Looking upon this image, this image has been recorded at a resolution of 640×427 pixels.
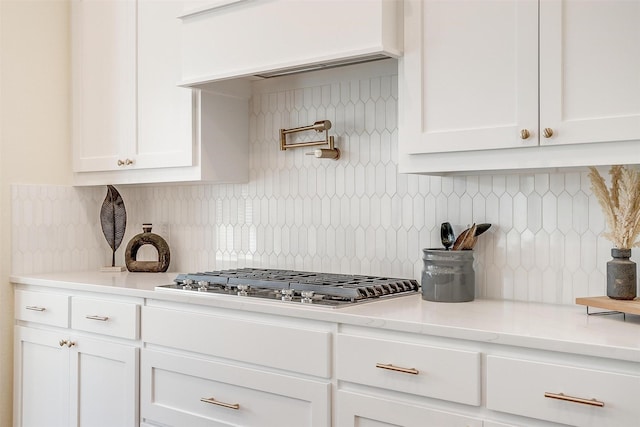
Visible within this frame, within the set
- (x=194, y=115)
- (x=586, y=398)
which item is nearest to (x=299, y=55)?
(x=194, y=115)

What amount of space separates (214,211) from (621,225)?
6.26 ft

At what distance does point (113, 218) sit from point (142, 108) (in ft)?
2.40

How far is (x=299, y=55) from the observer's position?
90.0 inches

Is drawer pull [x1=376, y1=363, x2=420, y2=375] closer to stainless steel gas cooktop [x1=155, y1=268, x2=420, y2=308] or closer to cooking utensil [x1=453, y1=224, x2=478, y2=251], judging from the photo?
stainless steel gas cooktop [x1=155, y1=268, x2=420, y2=308]

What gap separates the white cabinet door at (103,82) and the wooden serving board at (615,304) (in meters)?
2.09

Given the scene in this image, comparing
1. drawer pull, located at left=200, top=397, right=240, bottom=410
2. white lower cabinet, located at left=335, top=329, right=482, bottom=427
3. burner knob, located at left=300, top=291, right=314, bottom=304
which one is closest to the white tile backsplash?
burner knob, located at left=300, top=291, right=314, bottom=304

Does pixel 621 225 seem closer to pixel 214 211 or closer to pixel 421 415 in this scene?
pixel 421 415

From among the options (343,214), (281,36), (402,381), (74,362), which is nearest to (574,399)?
(402,381)

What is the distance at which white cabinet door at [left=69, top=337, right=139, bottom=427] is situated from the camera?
2.53 meters

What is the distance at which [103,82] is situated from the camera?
123 inches

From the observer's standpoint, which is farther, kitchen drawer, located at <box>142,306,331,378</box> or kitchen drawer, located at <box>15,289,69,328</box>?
kitchen drawer, located at <box>15,289,69,328</box>

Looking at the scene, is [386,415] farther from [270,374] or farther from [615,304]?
[615,304]

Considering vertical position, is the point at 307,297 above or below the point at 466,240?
below

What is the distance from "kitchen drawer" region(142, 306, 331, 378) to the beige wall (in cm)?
101
